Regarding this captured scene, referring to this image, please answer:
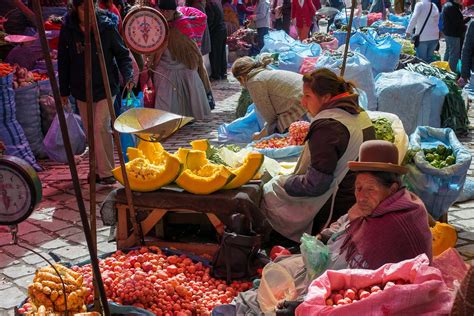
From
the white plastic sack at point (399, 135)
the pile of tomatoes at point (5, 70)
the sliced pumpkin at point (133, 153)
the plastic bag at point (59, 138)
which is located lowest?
the plastic bag at point (59, 138)

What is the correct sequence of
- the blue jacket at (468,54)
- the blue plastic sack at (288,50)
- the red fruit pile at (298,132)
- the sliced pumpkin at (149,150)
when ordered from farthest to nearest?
1. the blue jacket at (468,54)
2. the blue plastic sack at (288,50)
3. the red fruit pile at (298,132)
4. the sliced pumpkin at (149,150)

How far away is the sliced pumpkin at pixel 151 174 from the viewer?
468 centimetres

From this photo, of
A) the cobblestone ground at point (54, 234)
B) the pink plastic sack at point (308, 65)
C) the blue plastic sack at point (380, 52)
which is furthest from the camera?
the blue plastic sack at point (380, 52)

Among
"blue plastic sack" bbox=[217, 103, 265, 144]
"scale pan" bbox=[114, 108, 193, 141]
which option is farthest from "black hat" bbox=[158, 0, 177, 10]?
"scale pan" bbox=[114, 108, 193, 141]

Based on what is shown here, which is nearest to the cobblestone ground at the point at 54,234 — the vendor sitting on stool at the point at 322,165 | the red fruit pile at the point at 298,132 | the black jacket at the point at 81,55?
the black jacket at the point at 81,55

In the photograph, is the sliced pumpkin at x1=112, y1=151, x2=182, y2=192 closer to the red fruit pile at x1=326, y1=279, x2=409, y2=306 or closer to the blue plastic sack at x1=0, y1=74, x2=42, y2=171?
the red fruit pile at x1=326, y1=279, x2=409, y2=306

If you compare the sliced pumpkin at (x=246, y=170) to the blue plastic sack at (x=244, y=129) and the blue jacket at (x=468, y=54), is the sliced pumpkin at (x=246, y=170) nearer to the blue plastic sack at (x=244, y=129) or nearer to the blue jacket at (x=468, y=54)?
the blue plastic sack at (x=244, y=129)

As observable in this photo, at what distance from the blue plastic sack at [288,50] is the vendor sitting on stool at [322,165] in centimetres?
413

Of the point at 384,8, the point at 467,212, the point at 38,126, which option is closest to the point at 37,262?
the point at 38,126

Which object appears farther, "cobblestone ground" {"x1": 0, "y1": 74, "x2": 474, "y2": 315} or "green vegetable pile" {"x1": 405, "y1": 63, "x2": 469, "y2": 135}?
"green vegetable pile" {"x1": 405, "y1": 63, "x2": 469, "y2": 135}

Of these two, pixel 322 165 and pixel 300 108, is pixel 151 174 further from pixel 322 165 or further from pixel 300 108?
pixel 300 108

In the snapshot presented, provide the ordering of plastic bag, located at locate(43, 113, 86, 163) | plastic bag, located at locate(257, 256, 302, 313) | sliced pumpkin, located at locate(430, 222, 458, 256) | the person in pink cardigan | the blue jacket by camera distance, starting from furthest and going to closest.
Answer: the person in pink cardigan, the blue jacket, plastic bag, located at locate(43, 113, 86, 163), sliced pumpkin, located at locate(430, 222, 458, 256), plastic bag, located at locate(257, 256, 302, 313)

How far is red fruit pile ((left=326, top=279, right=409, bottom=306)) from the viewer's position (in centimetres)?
262

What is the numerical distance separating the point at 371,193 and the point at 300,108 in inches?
150
